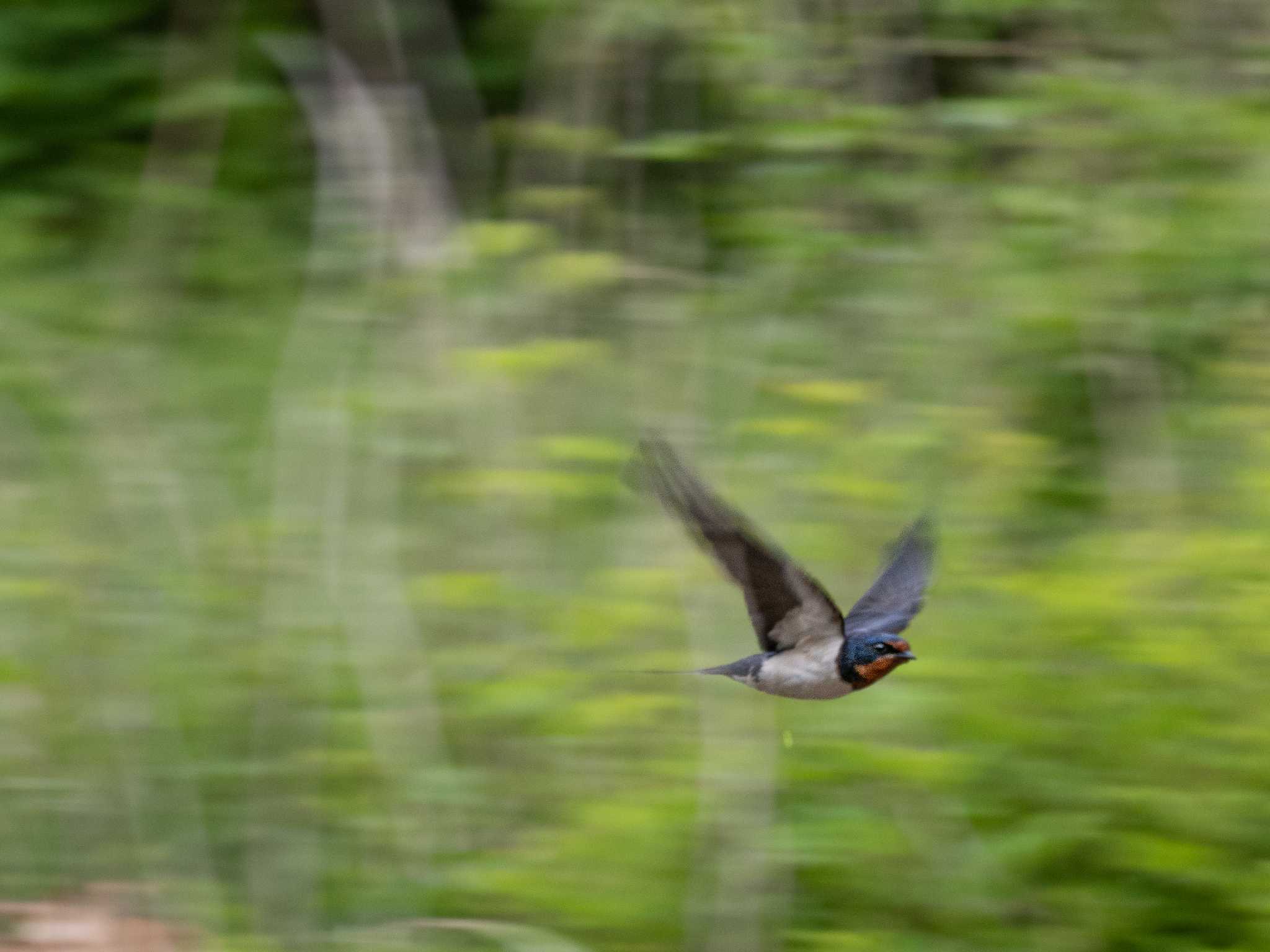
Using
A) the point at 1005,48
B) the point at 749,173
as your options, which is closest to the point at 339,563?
the point at 749,173

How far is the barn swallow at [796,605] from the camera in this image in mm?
2314

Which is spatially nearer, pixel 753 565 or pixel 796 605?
pixel 753 565

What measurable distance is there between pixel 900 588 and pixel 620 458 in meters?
1.06

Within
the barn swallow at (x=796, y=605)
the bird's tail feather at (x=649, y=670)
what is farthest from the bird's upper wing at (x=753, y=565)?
the bird's tail feather at (x=649, y=670)

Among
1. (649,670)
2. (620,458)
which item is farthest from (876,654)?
(620,458)

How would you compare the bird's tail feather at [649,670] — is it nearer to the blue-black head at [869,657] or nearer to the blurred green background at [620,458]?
the blurred green background at [620,458]

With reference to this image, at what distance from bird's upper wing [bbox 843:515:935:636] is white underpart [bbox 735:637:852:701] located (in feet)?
0.38

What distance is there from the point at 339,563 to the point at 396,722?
1.31ft

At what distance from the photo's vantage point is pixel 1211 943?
3295 mm

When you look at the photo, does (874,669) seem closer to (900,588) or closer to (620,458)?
(900,588)

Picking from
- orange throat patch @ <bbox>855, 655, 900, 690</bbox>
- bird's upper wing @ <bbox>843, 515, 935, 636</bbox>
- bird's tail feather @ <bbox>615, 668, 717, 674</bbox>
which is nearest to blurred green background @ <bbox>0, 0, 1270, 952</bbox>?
bird's tail feather @ <bbox>615, 668, 717, 674</bbox>

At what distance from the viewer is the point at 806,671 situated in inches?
103

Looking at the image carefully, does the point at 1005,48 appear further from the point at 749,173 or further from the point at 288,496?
the point at 288,496

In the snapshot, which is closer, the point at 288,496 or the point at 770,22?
the point at 288,496
